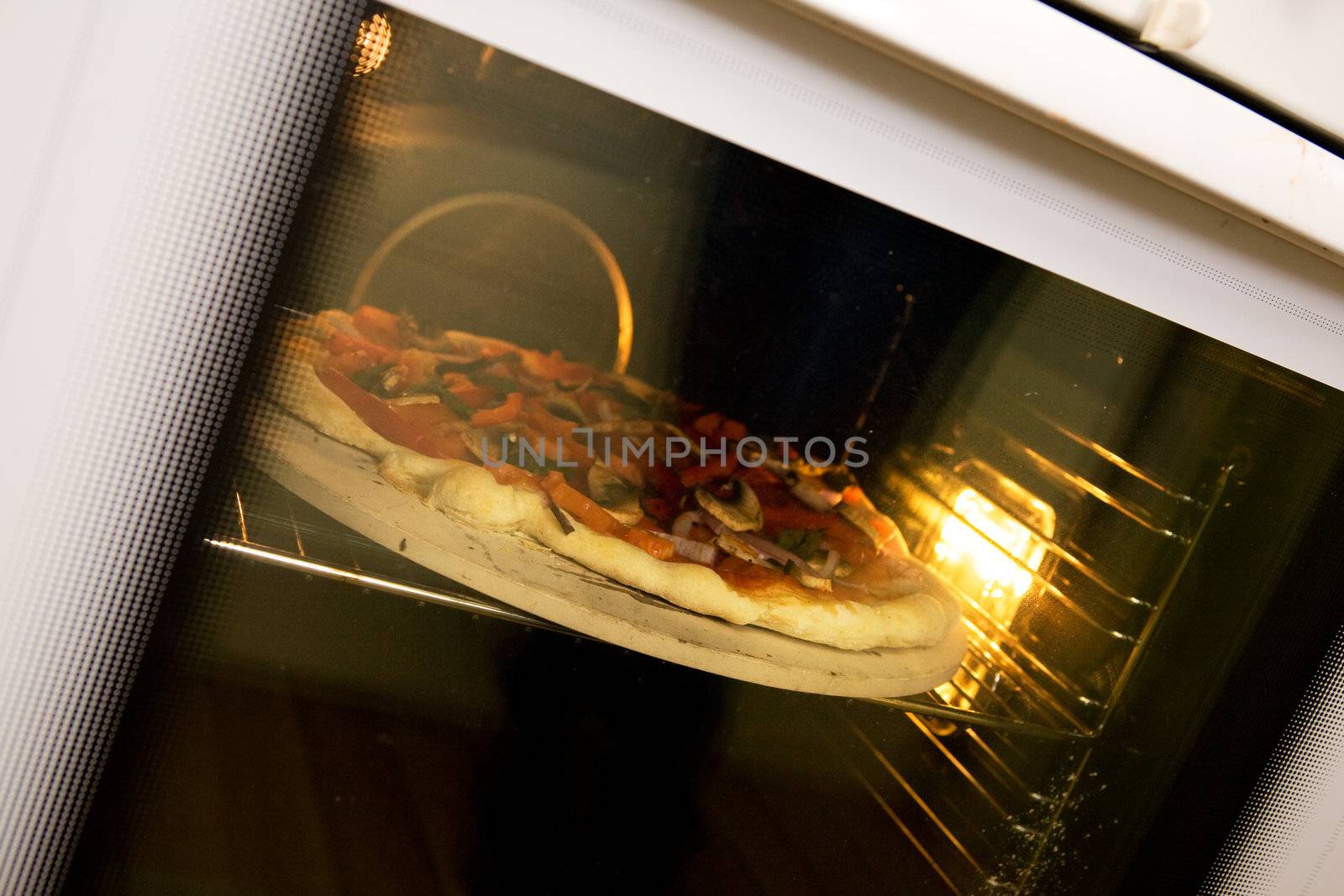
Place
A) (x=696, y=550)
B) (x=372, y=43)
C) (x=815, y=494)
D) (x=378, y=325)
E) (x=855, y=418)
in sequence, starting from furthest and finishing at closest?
(x=815, y=494) → (x=696, y=550) → (x=855, y=418) → (x=378, y=325) → (x=372, y=43)

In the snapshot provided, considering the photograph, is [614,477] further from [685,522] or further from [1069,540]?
[1069,540]

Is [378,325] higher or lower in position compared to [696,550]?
higher

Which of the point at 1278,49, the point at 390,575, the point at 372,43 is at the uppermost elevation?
the point at 1278,49

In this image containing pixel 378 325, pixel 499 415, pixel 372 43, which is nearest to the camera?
pixel 372 43

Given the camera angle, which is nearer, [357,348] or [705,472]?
[357,348]

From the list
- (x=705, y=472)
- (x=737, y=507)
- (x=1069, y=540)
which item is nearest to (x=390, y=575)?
(x=705, y=472)

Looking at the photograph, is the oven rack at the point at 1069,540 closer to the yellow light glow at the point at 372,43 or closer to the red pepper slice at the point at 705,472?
the red pepper slice at the point at 705,472

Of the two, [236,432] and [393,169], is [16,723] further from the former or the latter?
[393,169]

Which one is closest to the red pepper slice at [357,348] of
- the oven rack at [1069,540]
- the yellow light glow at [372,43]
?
the yellow light glow at [372,43]
